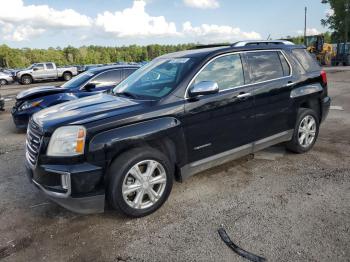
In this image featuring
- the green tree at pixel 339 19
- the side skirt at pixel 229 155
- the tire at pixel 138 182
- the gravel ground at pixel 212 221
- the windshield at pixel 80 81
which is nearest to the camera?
the gravel ground at pixel 212 221

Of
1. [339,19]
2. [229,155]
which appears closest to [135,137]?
[229,155]

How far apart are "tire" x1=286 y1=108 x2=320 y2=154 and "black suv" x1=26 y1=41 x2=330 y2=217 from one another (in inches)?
0.8

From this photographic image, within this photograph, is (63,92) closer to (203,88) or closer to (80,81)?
(80,81)

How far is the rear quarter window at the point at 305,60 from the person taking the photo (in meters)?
4.92

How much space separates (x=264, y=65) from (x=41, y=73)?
25.7m

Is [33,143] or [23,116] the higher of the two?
[33,143]

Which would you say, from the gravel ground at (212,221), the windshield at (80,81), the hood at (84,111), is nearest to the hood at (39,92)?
the windshield at (80,81)

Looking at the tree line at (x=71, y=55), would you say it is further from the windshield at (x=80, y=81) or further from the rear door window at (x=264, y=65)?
the rear door window at (x=264, y=65)

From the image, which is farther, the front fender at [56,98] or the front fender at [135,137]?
the front fender at [56,98]

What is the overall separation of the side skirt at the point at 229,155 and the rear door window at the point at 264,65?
0.85m

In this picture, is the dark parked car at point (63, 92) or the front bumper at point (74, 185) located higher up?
the dark parked car at point (63, 92)

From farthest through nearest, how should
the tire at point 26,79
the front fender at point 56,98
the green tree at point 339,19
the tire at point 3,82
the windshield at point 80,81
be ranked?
the green tree at point 339,19 → the tire at point 3,82 → the tire at point 26,79 → the windshield at point 80,81 → the front fender at point 56,98

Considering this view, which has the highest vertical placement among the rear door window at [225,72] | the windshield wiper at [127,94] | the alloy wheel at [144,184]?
the rear door window at [225,72]

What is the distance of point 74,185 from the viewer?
9.82ft
